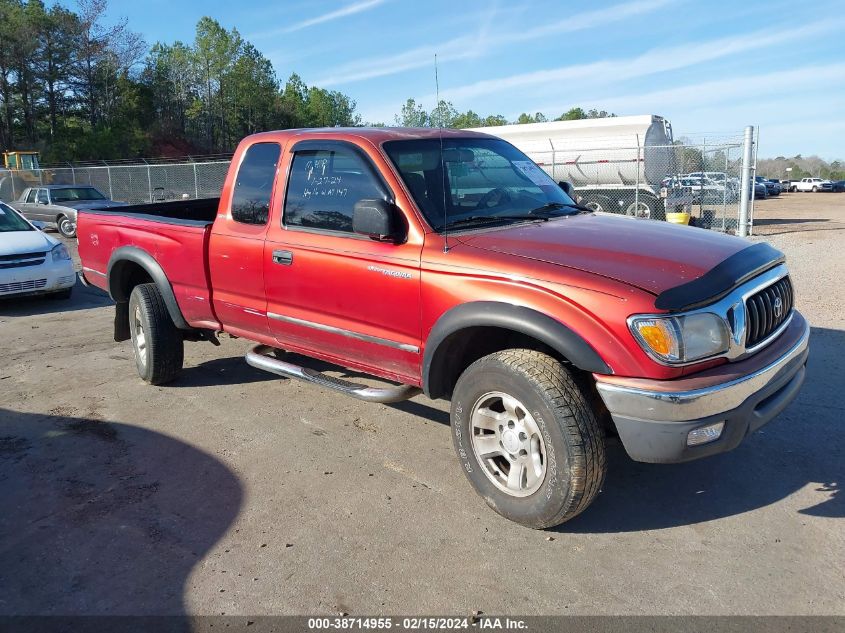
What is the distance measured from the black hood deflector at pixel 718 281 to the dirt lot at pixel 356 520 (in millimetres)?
1196

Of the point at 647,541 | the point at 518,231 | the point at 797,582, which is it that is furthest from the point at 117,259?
the point at 797,582

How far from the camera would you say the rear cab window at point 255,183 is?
475 centimetres

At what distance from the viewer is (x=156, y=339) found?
18.3 ft

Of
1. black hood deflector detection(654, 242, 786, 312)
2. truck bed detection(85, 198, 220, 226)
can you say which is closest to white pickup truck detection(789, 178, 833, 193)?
truck bed detection(85, 198, 220, 226)

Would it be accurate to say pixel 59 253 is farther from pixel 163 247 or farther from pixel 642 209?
pixel 642 209

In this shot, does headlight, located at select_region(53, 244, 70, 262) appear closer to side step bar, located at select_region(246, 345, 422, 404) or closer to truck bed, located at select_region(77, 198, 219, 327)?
truck bed, located at select_region(77, 198, 219, 327)

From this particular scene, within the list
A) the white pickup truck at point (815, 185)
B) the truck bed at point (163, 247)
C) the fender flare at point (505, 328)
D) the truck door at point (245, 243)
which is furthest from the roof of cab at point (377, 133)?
the white pickup truck at point (815, 185)

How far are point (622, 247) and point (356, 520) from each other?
6.43ft

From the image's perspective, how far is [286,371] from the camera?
4.70 meters

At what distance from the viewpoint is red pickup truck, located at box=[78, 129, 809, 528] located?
9.95 feet

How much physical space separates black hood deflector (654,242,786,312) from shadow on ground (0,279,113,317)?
28.4ft

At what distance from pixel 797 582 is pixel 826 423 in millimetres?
2010

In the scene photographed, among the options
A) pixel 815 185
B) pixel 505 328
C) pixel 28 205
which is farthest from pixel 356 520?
pixel 815 185

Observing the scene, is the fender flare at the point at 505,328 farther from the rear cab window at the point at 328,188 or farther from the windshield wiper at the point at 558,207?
the windshield wiper at the point at 558,207
